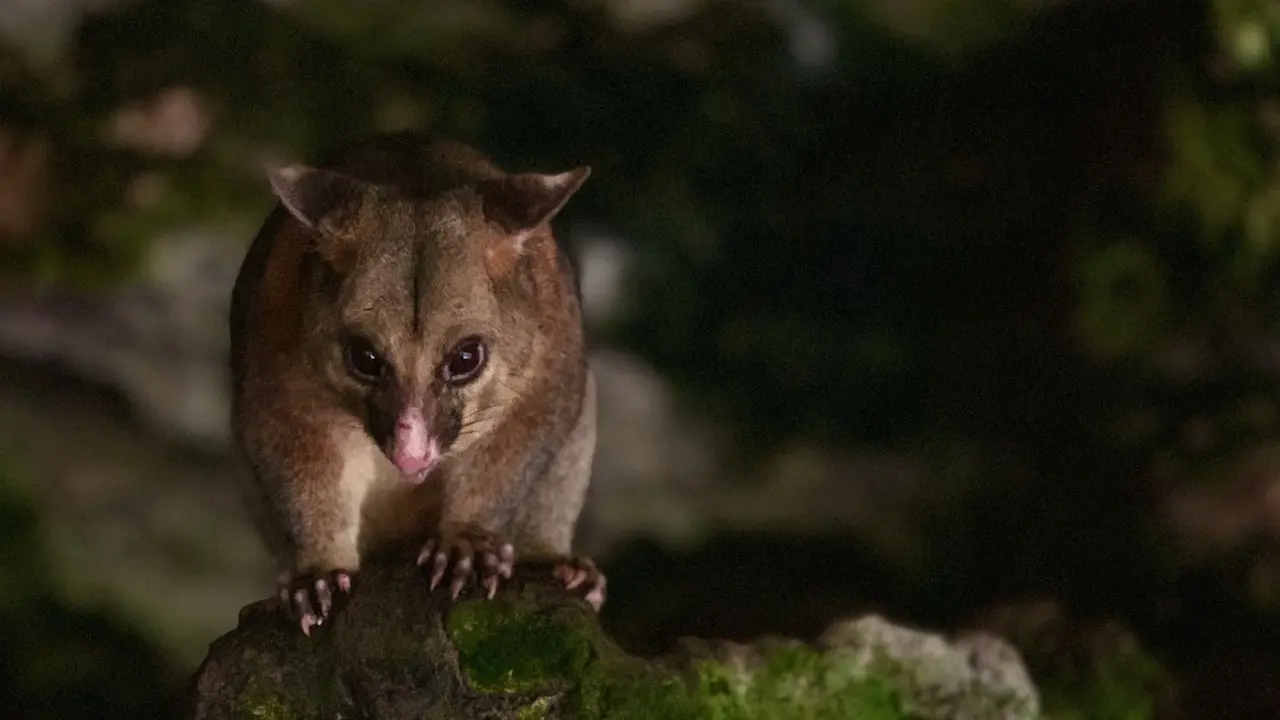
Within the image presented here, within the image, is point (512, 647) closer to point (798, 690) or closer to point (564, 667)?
point (564, 667)

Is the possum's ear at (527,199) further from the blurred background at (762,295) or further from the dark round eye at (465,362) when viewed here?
the blurred background at (762,295)

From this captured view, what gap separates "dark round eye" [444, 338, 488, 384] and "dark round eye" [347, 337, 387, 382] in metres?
0.13

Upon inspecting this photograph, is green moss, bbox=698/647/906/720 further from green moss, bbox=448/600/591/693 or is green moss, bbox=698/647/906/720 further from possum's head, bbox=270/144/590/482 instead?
possum's head, bbox=270/144/590/482

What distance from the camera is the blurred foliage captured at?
3932 mm

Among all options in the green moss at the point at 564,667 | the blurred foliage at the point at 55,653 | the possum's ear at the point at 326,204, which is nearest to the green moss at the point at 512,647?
the green moss at the point at 564,667

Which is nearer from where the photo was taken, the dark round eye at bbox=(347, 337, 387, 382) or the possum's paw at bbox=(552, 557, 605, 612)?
the dark round eye at bbox=(347, 337, 387, 382)

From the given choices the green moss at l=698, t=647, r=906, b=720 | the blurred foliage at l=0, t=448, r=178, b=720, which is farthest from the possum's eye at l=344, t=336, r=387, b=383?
the blurred foliage at l=0, t=448, r=178, b=720

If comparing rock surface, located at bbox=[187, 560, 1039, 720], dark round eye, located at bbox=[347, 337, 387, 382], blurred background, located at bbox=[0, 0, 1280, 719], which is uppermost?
blurred background, located at bbox=[0, 0, 1280, 719]

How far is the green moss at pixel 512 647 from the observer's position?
2.53 meters

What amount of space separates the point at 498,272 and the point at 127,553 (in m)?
2.35

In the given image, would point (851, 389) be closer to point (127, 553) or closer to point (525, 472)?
point (525, 472)

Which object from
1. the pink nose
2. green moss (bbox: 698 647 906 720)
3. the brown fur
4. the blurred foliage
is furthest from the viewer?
the blurred foliage

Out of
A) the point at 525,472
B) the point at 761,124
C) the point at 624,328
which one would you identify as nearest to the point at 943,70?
the point at 761,124

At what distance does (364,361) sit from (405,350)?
0.11m
